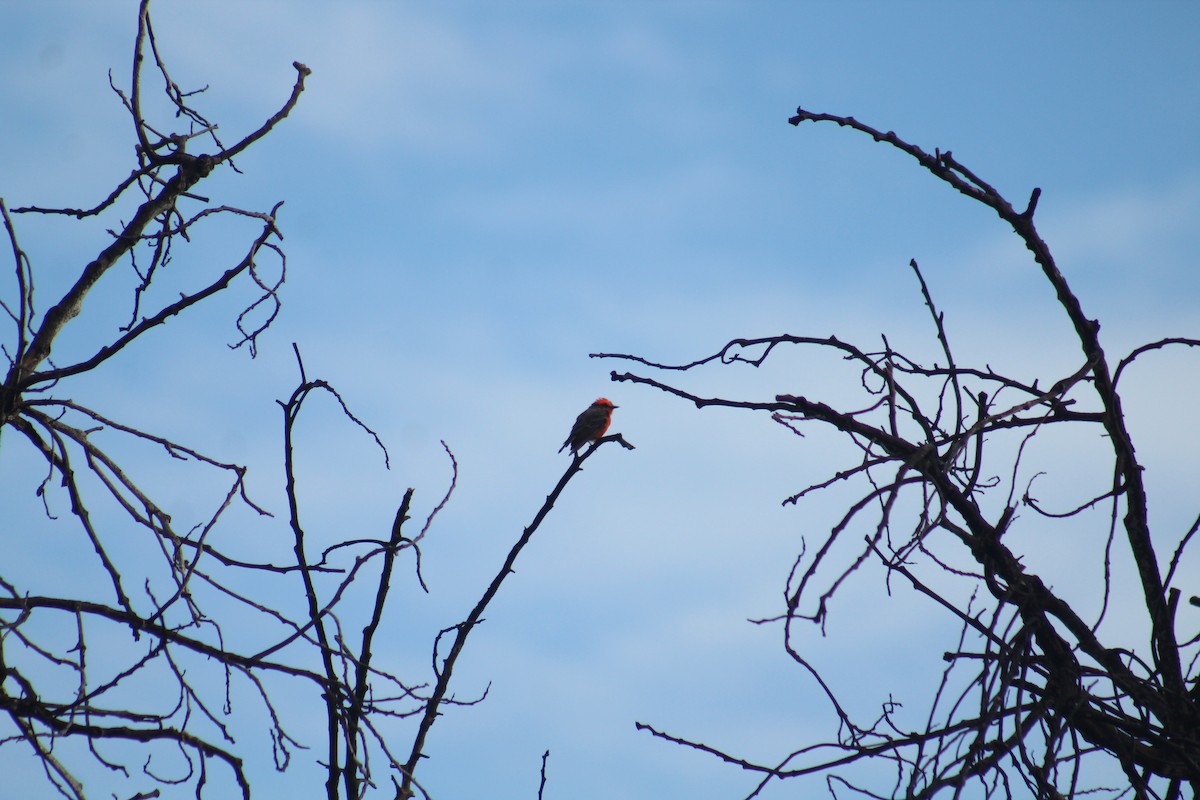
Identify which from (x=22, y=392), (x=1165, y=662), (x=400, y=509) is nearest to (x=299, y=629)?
(x=400, y=509)

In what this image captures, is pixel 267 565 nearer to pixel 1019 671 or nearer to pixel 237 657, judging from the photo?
pixel 237 657

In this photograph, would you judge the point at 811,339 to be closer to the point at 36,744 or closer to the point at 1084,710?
the point at 1084,710

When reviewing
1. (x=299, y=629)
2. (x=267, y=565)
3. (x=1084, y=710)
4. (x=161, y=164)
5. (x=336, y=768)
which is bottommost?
(x=1084, y=710)

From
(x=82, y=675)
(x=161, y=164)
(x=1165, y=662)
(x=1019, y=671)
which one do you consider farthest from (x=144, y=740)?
(x=1165, y=662)

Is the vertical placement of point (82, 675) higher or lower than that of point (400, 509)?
lower

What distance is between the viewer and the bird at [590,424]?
1346 centimetres

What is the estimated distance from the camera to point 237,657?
2930 millimetres

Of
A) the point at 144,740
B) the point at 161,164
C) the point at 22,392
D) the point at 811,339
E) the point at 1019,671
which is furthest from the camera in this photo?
the point at 161,164

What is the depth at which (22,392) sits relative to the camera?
3.12m

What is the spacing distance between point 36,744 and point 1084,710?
247 cm

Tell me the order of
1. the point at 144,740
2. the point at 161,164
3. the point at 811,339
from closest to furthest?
the point at 811,339, the point at 144,740, the point at 161,164

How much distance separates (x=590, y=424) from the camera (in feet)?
44.4

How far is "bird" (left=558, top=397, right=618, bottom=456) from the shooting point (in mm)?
13465

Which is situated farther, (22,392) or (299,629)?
(22,392)
